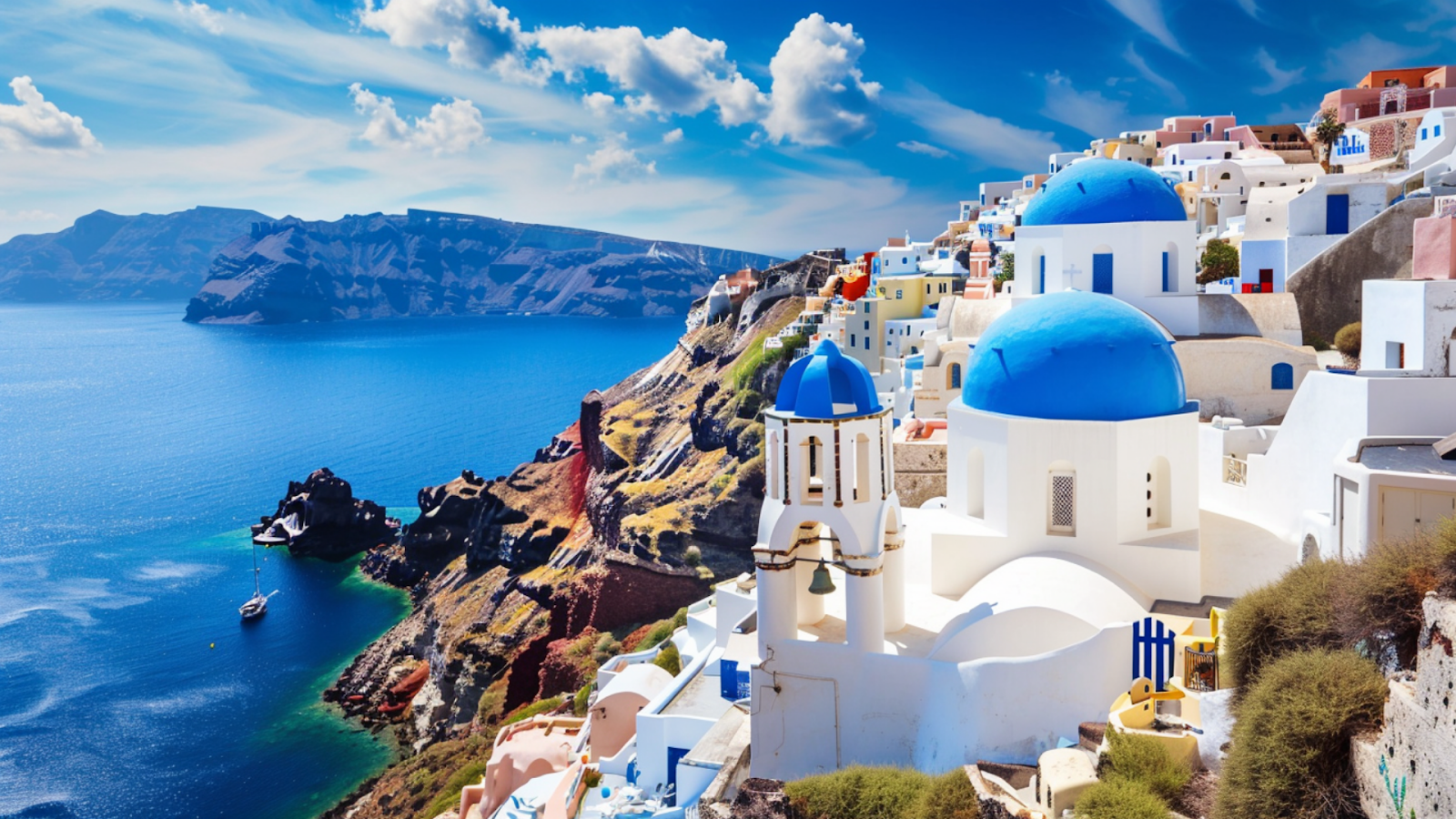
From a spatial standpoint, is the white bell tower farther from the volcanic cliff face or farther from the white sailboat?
the white sailboat

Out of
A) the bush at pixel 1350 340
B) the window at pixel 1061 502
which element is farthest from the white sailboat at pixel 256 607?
the bush at pixel 1350 340

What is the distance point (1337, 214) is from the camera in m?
25.8

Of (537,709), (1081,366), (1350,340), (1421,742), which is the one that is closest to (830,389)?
(1081,366)

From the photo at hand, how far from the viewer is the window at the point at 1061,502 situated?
42.8ft

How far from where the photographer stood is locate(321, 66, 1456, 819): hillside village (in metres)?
8.07

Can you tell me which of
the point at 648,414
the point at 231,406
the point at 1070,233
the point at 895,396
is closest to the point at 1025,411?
the point at 1070,233

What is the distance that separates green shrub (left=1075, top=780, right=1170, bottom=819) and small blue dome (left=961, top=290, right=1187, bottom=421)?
A: 5.23 meters

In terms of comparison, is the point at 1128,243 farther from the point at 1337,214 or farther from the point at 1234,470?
the point at 1337,214

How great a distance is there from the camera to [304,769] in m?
36.1

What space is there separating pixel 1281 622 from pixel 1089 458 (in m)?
3.85

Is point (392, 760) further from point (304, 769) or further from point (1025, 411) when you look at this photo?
point (1025, 411)

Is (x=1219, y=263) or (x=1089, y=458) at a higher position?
(x=1219, y=263)

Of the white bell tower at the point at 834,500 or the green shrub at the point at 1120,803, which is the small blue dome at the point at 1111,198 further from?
the green shrub at the point at 1120,803

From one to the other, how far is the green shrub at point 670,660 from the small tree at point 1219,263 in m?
18.7
